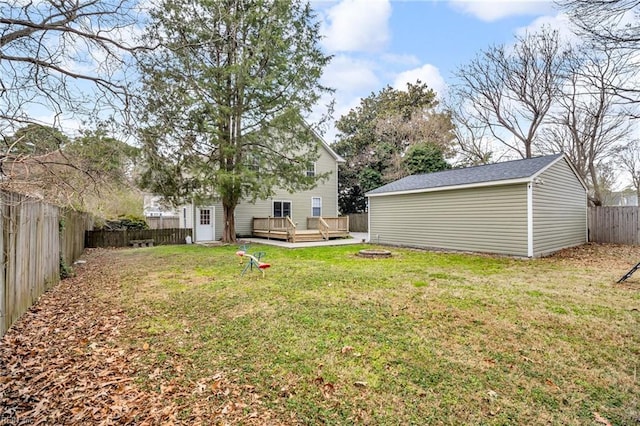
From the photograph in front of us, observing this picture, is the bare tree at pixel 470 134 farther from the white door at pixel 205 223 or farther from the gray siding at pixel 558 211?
the white door at pixel 205 223

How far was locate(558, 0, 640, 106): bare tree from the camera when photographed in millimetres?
4906

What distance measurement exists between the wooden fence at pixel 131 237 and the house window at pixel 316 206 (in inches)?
288

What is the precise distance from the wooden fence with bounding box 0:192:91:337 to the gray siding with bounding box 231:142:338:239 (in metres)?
11.4

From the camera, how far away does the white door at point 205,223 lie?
1678 cm

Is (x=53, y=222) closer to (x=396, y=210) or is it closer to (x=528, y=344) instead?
(x=528, y=344)

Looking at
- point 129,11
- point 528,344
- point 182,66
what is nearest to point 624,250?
point 528,344

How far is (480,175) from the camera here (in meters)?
11.5

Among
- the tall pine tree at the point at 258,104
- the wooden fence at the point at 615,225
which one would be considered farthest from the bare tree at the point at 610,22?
the wooden fence at the point at 615,225

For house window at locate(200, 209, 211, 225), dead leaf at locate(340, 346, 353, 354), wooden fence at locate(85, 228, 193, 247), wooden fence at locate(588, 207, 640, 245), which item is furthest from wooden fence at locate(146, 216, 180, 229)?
wooden fence at locate(588, 207, 640, 245)

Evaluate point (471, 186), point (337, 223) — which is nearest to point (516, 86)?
point (471, 186)

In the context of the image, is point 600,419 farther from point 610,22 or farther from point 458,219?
point 458,219

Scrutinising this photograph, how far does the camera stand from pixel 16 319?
404 cm

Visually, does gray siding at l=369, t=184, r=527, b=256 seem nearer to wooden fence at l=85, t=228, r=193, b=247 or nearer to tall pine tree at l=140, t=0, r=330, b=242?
tall pine tree at l=140, t=0, r=330, b=242

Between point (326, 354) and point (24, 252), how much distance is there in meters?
4.13
